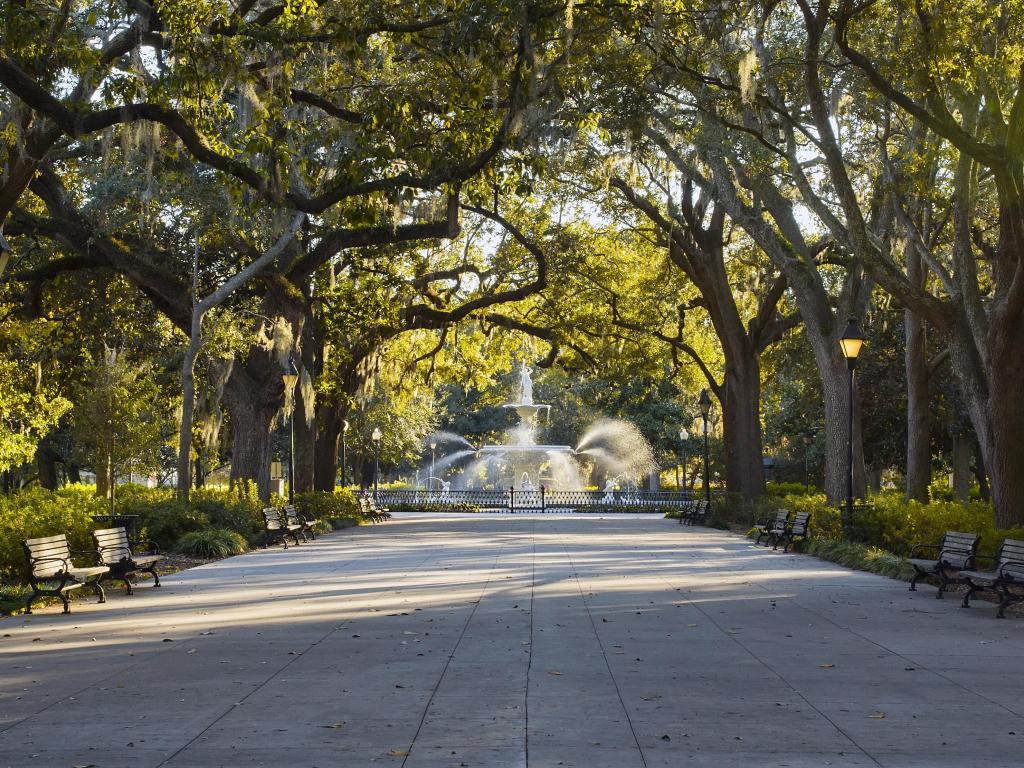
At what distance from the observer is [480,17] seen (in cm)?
1364

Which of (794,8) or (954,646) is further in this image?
(794,8)

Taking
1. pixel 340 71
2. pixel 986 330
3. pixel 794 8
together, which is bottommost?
pixel 986 330

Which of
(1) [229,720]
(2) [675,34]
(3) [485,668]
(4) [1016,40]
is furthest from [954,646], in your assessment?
(2) [675,34]

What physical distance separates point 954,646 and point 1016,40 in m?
10.2

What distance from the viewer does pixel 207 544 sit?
21.8m

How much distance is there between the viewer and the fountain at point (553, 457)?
5891cm

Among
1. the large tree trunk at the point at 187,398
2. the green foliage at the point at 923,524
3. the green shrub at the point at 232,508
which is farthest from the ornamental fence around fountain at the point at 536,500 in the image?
the green foliage at the point at 923,524

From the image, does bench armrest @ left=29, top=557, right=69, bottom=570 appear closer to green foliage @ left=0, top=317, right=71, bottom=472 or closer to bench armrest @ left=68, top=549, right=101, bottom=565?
bench armrest @ left=68, top=549, right=101, bottom=565

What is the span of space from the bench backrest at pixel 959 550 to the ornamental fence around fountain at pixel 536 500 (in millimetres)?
33201

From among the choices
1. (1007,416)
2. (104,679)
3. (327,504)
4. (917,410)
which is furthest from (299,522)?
(104,679)

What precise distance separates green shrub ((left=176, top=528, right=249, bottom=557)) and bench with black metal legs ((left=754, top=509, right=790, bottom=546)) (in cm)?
1148

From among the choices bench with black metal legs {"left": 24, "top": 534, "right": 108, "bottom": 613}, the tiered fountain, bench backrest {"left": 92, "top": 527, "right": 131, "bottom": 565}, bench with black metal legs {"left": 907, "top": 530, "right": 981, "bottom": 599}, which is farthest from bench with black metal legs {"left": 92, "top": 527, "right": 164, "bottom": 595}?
the tiered fountain

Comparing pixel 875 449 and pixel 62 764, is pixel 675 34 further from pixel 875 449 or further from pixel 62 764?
pixel 875 449

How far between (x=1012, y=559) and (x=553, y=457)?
49434 mm
